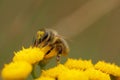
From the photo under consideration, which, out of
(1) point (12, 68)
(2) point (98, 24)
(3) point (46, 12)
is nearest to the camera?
(1) point (12, 68)

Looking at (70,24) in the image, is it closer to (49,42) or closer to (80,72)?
(49,42)

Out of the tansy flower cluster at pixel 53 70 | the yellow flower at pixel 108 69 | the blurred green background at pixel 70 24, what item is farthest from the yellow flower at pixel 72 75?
the blurred green background at pixel 70 24

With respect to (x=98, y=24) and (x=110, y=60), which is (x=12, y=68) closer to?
(x=110, y=60)

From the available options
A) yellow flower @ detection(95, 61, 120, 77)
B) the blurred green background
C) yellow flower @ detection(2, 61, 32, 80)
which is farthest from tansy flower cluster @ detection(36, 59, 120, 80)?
the blurred green background

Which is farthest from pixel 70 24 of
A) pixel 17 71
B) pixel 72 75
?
pixel 17 71

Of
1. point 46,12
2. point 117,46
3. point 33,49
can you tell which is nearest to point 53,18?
point 46,12

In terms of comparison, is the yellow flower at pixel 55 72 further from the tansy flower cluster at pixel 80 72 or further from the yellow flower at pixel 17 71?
the yellow flower at pixel 17 71
